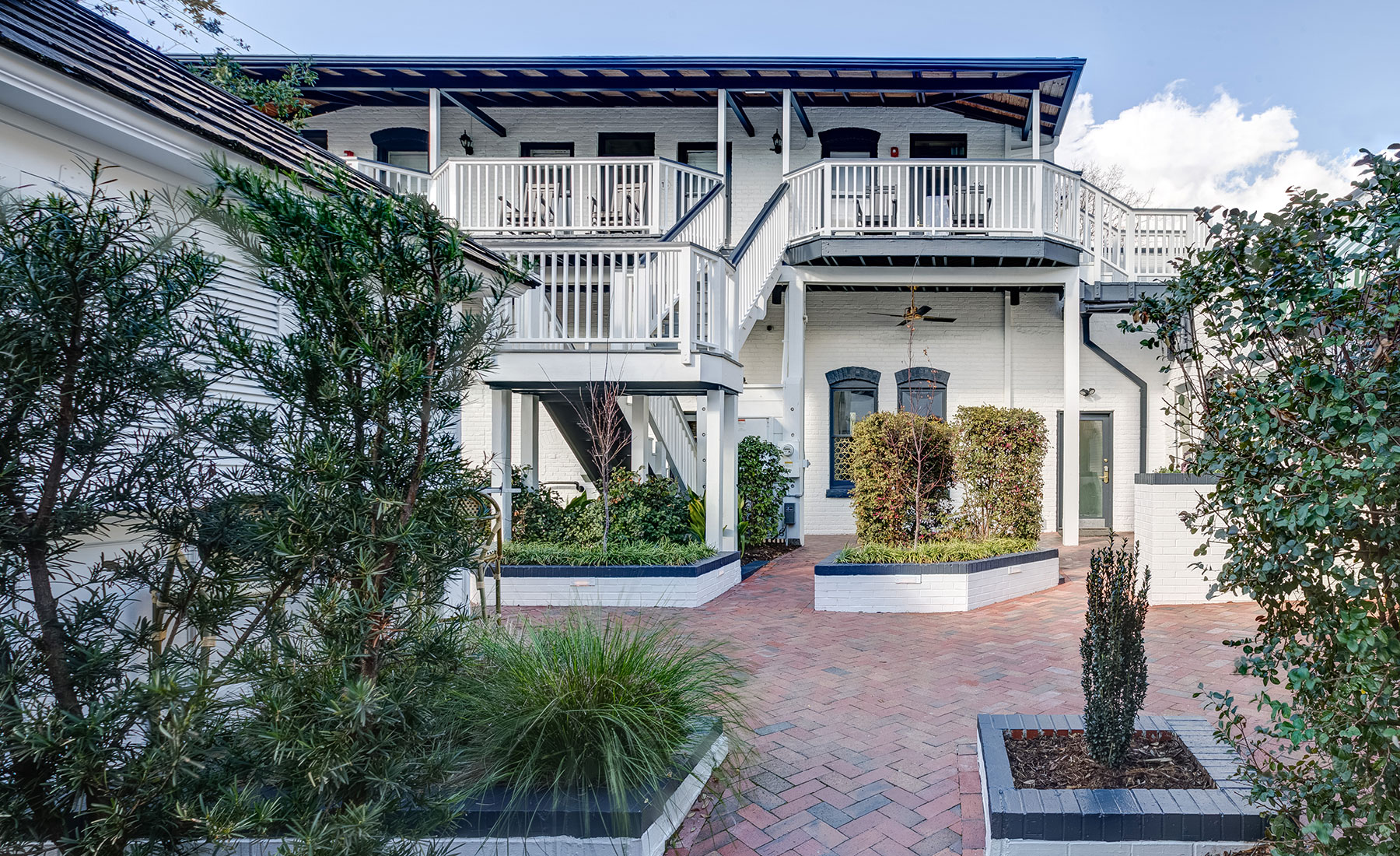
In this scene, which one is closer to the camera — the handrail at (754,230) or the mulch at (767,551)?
the handrail at (754,230)

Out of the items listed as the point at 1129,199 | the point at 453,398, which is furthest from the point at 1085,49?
the point at 1129,199

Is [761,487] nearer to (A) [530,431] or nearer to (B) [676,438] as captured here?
(B) [676,438]

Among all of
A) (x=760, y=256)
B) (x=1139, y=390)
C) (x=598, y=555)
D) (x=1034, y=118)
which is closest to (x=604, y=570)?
(x=598, y=555)

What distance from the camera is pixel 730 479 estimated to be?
9352mm

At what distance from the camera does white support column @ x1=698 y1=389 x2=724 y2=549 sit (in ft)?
29.7

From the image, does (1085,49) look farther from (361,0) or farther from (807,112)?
(361,0)

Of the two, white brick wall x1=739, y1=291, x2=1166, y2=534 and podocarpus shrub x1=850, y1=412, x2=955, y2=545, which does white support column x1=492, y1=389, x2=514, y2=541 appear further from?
white brick wall x1=739, y1=291, x2=1166, y2=534

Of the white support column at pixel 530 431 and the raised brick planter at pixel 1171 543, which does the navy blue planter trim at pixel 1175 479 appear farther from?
the white support column at pixel 530 431

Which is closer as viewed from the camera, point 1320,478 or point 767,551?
point 1320,478

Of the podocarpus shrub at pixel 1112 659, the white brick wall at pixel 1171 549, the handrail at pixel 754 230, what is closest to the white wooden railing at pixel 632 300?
the handrail at pixel 754 230

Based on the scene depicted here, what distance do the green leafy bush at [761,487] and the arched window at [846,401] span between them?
8.34ft

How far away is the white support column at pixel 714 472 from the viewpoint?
906cm

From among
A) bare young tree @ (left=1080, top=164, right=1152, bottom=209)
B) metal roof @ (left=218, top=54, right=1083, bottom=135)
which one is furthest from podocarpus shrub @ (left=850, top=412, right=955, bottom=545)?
bare young tree @ (left=1080, top=164, right=1152, bottom=209)

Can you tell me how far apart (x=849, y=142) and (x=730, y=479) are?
25.2ft
